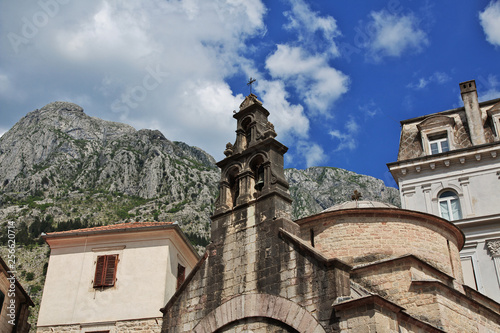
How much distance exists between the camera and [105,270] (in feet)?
74.3

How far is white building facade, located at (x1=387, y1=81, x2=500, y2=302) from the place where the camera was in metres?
27.3

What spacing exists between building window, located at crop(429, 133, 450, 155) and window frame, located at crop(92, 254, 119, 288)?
66.4 ft

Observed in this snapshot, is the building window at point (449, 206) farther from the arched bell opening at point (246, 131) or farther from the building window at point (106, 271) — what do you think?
the building window at point (106, 271)

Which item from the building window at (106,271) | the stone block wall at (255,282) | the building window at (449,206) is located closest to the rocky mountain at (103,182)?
the building window at (106,271)

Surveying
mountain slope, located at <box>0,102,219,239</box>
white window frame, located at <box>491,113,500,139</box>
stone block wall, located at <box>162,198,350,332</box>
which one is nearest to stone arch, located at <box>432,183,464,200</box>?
white window frame, located at <box>491,113,500,139</box>

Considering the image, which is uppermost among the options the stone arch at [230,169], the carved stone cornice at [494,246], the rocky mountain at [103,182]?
the rocky mountain at [103,182]

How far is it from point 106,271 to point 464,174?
68.4 feet

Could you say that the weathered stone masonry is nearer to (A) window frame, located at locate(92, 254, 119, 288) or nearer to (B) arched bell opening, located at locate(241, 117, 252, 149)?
(B) arched bell opening, located at locate(241, 117, 252, 149)

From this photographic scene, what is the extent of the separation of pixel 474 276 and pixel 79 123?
11954 centimetres

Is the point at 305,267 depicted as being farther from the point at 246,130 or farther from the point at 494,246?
the point at 494,246

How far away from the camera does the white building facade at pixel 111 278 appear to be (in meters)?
21.6

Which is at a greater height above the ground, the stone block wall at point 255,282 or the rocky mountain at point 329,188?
the rocky mountain at point 329,188

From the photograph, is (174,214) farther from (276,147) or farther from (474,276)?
(276,147)

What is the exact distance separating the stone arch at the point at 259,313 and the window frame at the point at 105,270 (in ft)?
31.6
